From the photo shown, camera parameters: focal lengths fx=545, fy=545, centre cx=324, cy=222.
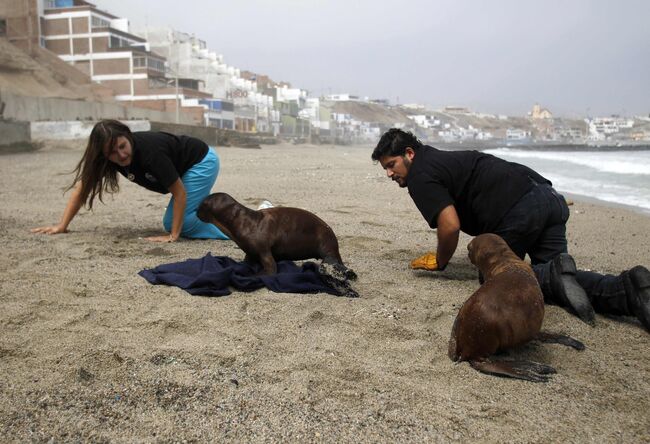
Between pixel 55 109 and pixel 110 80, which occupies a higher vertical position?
pixel 110 80

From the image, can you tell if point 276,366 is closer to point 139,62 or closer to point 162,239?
point 162,239

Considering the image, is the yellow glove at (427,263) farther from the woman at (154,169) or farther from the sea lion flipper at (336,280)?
the woman at (154,169)

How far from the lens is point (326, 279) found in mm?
→ 4012

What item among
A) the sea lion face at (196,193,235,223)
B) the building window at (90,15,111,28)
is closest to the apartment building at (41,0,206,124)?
the building window at (90,15,111,28)

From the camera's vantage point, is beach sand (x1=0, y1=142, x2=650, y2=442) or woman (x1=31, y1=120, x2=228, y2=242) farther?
woman (x1=31, y1=120, x2=228, y2=242)

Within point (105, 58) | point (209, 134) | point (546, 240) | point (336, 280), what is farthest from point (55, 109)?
point (546, 240)

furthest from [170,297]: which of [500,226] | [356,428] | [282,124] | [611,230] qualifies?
[282,124]

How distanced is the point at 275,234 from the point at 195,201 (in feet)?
6.04

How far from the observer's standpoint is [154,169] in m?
5.24

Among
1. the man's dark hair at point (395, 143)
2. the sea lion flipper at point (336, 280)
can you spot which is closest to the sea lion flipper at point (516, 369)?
the sea lion flipper at point (336, 280)

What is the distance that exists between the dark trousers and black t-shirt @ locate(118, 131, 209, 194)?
313 centimetres

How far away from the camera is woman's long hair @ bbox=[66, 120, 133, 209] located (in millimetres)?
5059

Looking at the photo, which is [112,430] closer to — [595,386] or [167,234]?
[595,386]

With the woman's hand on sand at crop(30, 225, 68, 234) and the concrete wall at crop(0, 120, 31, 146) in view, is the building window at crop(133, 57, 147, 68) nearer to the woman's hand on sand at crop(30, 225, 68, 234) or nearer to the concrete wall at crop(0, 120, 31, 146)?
the concrete wall at crop(0, 120, 31, 146)
